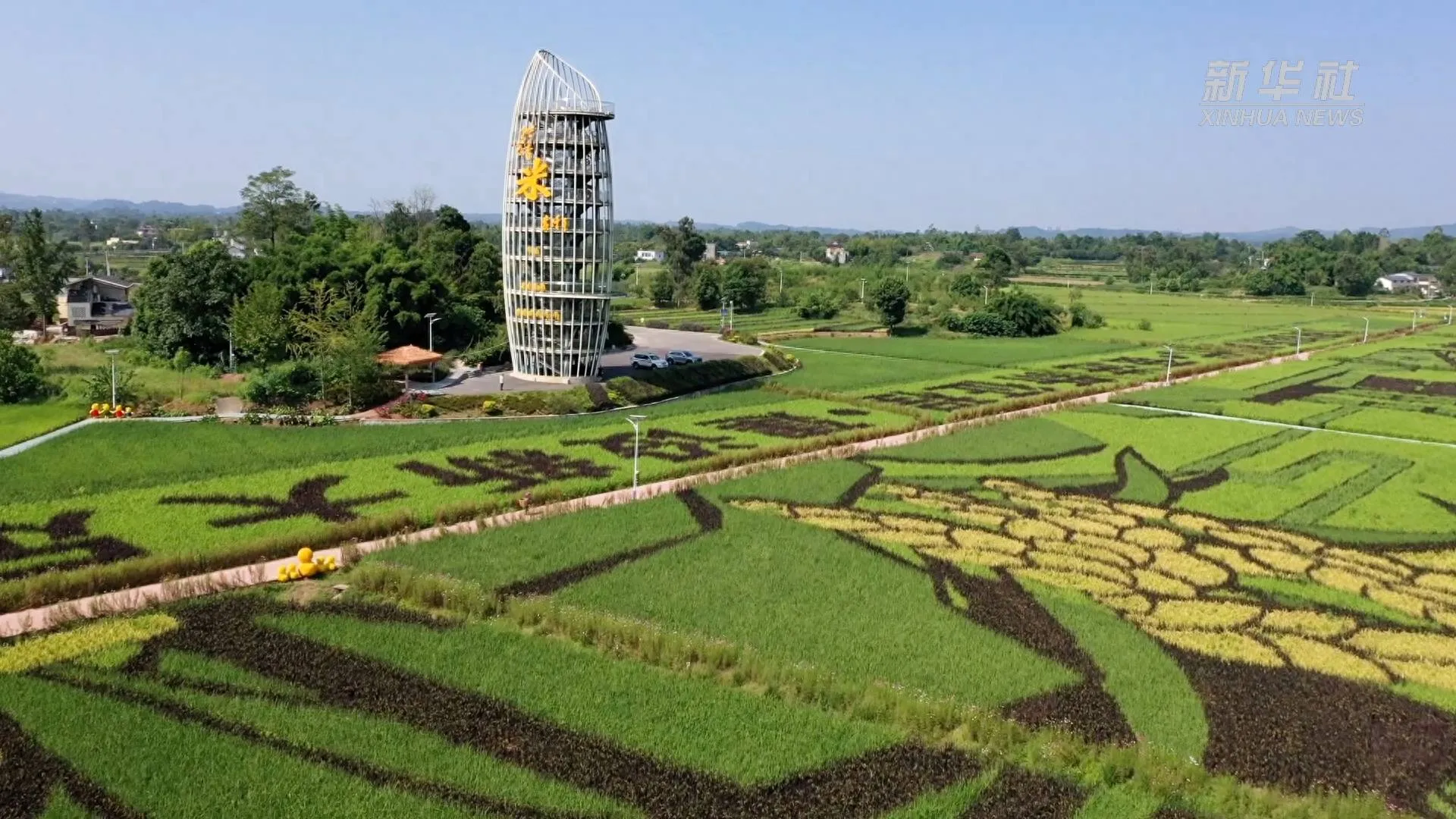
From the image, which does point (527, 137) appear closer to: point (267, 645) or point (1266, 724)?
point (267, 645)

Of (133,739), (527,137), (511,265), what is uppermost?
(527,137)

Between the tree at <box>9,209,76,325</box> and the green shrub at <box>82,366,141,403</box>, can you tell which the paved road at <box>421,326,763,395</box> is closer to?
the green shrub at <box>82,366,141,403</box>

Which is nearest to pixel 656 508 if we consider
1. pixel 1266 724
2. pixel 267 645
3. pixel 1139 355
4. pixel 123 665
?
pixel 267 645

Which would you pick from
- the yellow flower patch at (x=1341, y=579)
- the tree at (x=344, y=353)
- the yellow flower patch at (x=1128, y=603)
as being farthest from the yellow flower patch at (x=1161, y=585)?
the tree at (x=344, y=353)

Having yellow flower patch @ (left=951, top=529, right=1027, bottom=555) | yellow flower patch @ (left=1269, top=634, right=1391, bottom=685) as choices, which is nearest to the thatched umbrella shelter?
yellow flower patch @ (left=951, top=529, right=1027, bottom=555)

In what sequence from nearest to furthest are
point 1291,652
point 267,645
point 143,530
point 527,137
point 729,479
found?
point 267,645 < point 1291,652 < point 143,530 < point 729,479 < point 527,137

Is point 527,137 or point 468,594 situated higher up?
point 527,137

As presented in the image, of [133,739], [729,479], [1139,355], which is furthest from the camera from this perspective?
[1139,355]

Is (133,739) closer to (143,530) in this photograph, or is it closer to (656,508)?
(143,530)

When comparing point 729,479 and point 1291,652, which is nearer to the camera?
point 1291,652
